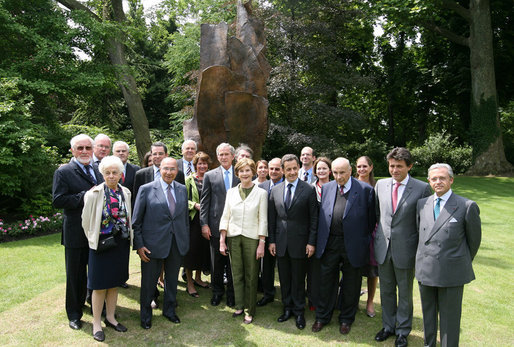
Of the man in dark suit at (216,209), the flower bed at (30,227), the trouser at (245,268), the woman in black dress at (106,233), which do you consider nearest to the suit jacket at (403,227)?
the trouser at (245,268)

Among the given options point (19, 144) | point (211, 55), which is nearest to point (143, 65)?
point (19, 144)

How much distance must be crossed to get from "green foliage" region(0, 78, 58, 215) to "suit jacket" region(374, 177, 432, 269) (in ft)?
26.9

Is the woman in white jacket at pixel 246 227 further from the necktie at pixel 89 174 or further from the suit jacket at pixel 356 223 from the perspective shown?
the necktie at pixel 89 174

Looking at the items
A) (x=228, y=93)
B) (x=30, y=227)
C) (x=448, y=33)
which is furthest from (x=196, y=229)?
(x=448, y=33)

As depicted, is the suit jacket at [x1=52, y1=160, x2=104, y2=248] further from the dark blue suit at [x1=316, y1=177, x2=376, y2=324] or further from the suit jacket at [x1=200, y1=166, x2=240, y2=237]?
the dark blue suit at [x1=316, y1=177, x2=376, y2=324]

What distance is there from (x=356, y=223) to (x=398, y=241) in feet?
1.50

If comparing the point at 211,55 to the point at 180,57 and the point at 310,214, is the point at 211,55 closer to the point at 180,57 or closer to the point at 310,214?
the point at 310,214

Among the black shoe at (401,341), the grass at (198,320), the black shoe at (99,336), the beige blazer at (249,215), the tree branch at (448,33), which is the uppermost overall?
the tree branch at (448,33)

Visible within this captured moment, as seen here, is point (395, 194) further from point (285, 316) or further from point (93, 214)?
point (93, 214)

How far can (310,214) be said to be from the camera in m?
4.18

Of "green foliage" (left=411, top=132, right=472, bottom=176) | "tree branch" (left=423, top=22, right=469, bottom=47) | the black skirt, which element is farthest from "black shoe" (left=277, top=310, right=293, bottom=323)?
"tree branch" (left=423, top=22, right=469, bottom=47)

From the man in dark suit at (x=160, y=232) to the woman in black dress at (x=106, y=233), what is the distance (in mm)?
190

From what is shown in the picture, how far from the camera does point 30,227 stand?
8836 mm

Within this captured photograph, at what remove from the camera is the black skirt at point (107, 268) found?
3734 millimetres
